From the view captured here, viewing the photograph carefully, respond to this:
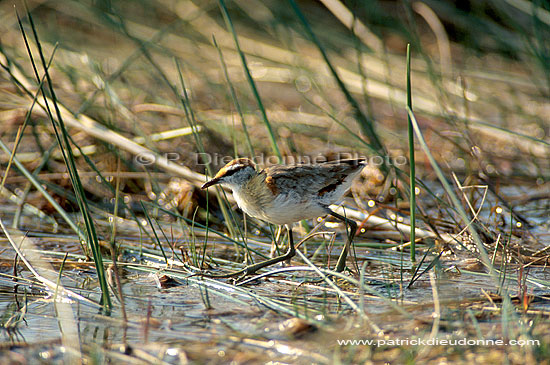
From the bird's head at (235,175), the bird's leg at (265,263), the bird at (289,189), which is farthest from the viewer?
the bird's head at (235,175)

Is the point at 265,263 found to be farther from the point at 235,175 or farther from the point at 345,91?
the point at 345,91

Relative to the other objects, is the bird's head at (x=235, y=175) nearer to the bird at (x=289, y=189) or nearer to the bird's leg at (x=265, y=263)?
the bird at (x=289, y=189)

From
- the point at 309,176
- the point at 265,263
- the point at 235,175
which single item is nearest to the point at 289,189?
the point at 309,176

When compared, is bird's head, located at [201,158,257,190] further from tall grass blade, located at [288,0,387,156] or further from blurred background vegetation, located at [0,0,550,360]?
tall grass blade, located at [288,0,387,156]

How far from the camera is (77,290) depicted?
375 cm

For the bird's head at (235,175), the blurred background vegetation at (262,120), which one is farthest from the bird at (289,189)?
the blurred background vegetation at (262,120)

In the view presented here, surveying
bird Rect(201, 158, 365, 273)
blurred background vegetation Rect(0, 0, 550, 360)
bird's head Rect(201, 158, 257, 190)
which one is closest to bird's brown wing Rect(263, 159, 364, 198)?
bird Rect(201, 158, 365, 273)

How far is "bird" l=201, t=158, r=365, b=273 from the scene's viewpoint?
4.06 meters

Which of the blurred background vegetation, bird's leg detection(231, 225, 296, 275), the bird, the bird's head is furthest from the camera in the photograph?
the blurred background vegetation

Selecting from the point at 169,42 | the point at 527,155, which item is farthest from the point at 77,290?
the point at 169,42

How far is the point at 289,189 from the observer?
411 centimetres

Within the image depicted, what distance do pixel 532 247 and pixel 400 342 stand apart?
6.96ft

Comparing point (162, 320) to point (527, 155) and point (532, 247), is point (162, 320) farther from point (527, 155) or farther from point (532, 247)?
point (527, 155)

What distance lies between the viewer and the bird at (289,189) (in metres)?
4.06
